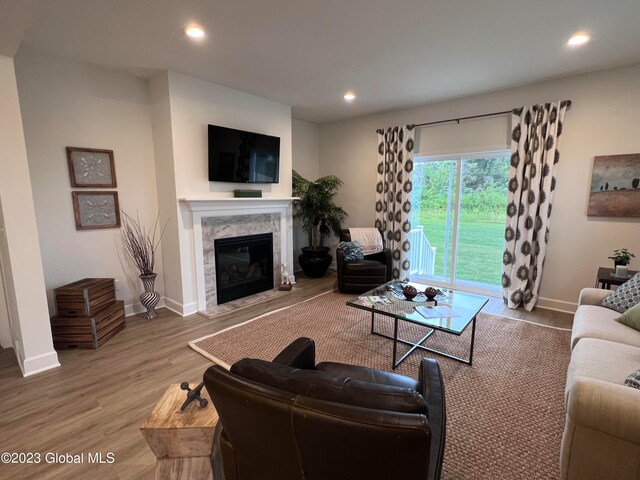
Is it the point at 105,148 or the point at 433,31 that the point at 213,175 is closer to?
the point at 105,148

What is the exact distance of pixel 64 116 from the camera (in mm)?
3021

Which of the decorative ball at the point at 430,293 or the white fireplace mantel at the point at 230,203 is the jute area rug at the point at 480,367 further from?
the white fireplace mantel at the point at 230,203

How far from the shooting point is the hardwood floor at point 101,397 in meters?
1.67

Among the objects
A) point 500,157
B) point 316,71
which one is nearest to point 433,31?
point 316,71

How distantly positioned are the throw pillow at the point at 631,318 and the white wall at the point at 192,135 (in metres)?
4.00

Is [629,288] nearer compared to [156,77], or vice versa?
[629,288]

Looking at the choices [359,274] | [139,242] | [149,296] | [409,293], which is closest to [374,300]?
[409,293]

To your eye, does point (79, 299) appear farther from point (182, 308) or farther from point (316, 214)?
point (316, 214)

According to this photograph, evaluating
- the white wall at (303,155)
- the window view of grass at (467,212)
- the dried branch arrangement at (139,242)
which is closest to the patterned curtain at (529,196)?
the window view of grass at (467,212)

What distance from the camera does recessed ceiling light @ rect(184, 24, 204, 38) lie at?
2402 millimetres

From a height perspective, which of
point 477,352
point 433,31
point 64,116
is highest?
point 433,31

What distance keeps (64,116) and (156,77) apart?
100 centimetres

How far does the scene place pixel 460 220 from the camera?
448cm

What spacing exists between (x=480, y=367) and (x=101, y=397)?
9.56ft
